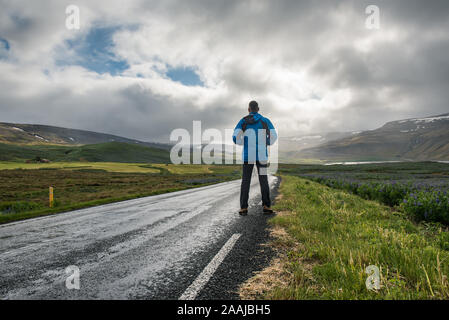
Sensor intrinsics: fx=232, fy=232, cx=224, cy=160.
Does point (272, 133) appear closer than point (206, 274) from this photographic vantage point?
No

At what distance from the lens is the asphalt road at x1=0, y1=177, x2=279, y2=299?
2814 mm

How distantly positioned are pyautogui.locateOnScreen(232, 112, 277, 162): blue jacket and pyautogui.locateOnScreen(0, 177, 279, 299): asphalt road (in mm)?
→ 2149

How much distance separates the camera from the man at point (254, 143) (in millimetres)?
7562

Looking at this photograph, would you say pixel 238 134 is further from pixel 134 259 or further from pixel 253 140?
pixel 134 259

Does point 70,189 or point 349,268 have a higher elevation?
point 349,268

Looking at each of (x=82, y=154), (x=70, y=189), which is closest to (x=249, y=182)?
(x=70, y=189)

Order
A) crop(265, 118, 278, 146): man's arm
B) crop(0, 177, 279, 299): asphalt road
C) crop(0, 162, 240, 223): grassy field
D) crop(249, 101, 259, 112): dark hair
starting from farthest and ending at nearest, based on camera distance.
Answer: crop(0, 162, 240, 223): grassy field → crop(265, 118, 278, 146): man's arm → crop(249, 101, 259, 112): dark hair → crop(0, 177, 279, 299): asphalt road

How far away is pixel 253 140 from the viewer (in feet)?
25.0

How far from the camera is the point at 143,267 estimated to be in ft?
11.6

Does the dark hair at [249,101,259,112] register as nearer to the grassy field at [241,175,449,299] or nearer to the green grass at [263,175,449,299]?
the green grass at [263,175,449,299]

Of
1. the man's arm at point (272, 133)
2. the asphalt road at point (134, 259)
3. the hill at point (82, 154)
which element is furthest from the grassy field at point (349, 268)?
the hill at point (82, 154)

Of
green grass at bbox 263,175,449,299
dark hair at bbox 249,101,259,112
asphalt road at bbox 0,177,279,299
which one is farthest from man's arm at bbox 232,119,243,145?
green grass at bbox 263,175,449,299

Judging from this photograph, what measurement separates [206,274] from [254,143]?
503 centimetres
